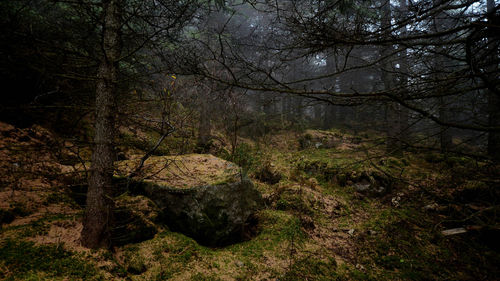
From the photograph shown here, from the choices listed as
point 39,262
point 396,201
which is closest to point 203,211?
point 39,262

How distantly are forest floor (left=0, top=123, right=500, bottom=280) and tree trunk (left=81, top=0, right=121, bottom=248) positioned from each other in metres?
0.21

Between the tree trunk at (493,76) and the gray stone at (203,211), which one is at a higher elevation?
the tree trunk at (493,76)

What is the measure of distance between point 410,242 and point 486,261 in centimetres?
111

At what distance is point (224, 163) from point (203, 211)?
1.49 metres

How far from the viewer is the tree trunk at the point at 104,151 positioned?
2.68 meters

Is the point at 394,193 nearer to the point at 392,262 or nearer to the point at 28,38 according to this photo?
the point at 392,262

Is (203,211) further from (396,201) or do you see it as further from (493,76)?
(396,201)

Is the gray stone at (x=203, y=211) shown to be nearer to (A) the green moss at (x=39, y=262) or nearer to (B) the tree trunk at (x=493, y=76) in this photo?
(A) the green moss at (x=39, y=262)

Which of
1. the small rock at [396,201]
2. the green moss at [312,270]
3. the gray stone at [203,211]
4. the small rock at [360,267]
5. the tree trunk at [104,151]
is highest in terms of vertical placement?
the tree trunk at [104,151]

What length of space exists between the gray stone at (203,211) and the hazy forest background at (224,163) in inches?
0.9

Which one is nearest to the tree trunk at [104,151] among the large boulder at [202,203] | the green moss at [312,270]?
the large boulder at [202,203]

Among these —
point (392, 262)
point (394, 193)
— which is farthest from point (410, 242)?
point (394, 193)

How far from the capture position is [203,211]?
346cm

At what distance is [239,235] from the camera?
12.6 ft
